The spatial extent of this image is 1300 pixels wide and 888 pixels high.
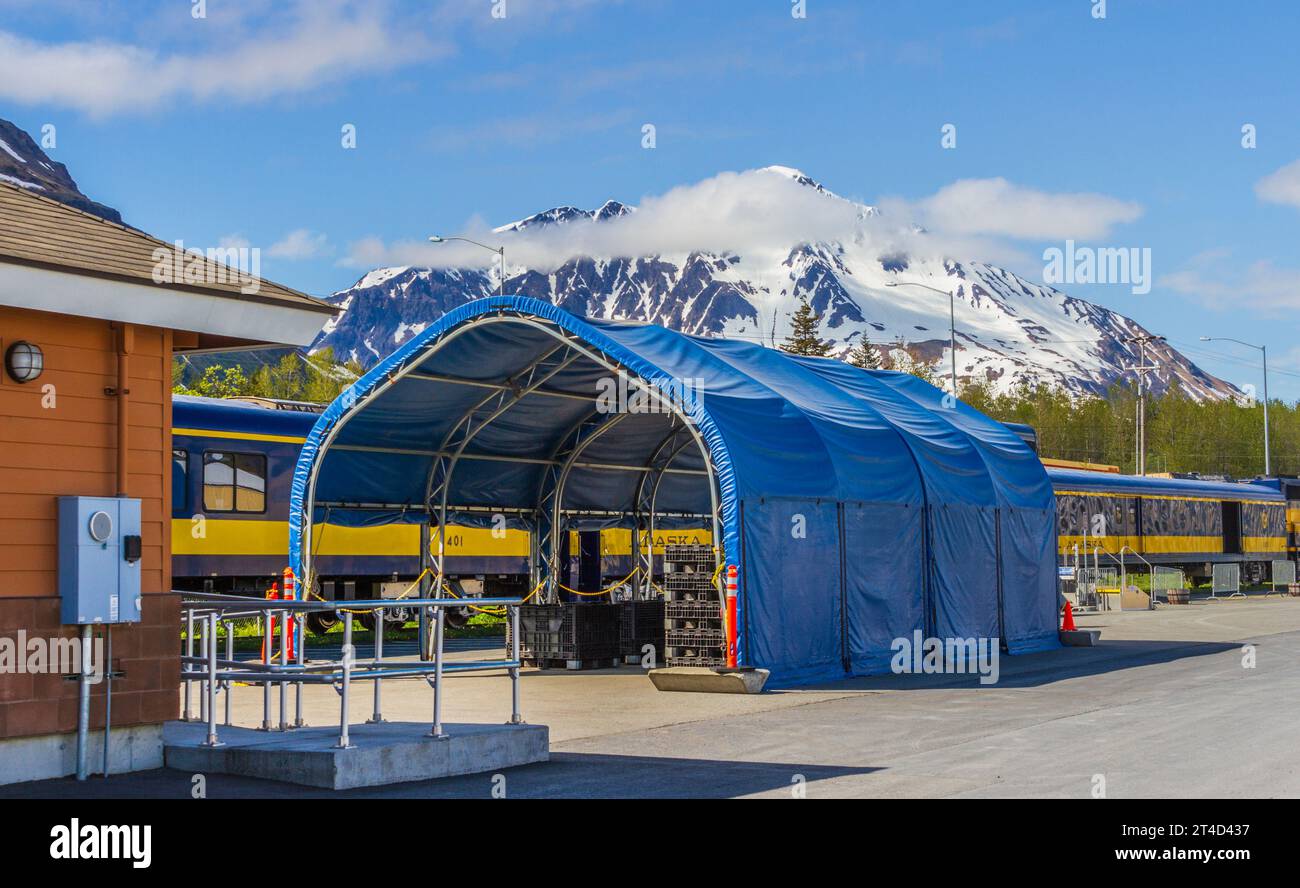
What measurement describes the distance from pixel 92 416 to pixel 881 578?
12554 millimetres

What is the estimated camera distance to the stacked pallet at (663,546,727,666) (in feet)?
62.8

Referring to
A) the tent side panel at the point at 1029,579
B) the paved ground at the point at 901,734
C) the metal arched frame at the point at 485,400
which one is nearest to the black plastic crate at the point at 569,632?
the paved ground at the point at 901,734

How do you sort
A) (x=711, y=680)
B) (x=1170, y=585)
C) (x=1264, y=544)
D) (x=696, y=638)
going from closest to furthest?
(x=711, y=680)
(x=696, y=638)
(x=1170, y=585)
(x=1264, y=544)

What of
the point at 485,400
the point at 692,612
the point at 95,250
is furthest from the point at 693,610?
the point at 95,250

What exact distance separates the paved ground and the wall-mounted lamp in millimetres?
2843

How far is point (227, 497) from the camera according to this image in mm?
27156

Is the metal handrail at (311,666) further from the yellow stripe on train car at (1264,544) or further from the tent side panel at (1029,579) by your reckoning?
the yellow stripe on train car at (1264,544)

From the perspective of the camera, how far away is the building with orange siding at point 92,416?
33.6 feet

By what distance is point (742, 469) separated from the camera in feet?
59.3

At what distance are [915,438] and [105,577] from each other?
14.1 metres

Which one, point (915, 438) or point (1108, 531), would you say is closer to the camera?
point (915, 438)

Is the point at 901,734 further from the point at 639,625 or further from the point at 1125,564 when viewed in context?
the point at 1125,564

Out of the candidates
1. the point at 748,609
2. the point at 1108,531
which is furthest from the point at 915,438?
the point at 1108,531
